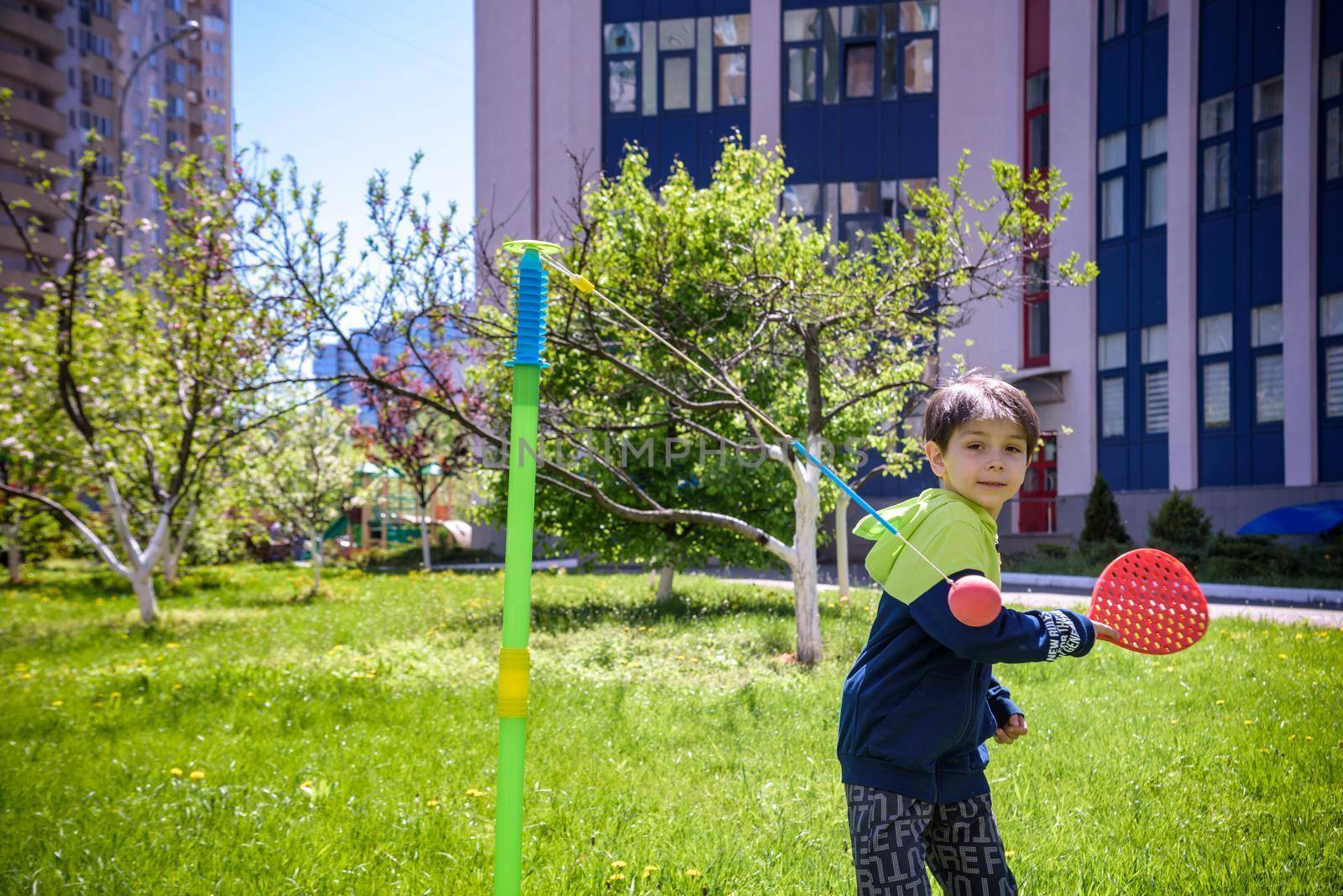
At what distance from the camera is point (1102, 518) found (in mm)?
20781

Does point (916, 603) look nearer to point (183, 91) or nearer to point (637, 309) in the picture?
point (637, 309)

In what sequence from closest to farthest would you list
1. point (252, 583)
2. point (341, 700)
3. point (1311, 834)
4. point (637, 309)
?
point (1311, 834) < point (341, 700) < point (637, 309) < point (252, 583)

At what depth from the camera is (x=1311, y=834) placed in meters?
4.08

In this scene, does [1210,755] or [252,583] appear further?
[252,583]

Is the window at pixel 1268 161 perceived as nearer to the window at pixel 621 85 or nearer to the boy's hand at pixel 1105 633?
the window at pixel 621 85

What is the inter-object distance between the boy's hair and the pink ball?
48 centimetres

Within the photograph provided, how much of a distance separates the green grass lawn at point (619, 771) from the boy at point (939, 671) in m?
1.30

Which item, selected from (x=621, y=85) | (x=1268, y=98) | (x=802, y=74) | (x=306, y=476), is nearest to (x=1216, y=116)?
(x=1268, y=98)

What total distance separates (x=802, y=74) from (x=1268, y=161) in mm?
11201

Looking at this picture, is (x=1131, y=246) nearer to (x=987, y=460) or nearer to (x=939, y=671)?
(x=987, y=460)

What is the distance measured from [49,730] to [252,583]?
13.7 metres

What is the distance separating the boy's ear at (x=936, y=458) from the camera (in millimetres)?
2607

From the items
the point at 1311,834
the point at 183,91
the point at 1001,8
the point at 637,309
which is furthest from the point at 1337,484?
the point at 183,91

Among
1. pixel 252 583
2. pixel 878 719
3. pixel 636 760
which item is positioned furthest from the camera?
pixel 252 583
